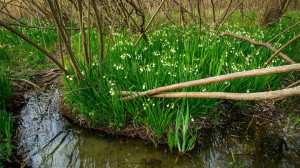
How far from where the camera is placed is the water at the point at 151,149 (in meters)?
2.08

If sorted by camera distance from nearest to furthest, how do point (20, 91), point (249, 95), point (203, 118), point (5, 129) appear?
point (249, 95), point (5, 129), point (203, 118), point (20, 91)

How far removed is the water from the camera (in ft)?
6.82

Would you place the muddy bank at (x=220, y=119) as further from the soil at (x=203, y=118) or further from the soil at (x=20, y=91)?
the soil at (x=20, y=91)

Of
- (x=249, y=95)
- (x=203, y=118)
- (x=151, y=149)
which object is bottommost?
(x=151, y=149)

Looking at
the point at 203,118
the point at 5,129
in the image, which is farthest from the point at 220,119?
the point at 5,129

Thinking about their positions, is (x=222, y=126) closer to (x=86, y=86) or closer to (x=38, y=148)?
(x=86, y=86)

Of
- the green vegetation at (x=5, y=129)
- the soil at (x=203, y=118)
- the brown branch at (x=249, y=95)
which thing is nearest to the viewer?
the brown branch at (x=249, y=95)

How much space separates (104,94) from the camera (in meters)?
2.50

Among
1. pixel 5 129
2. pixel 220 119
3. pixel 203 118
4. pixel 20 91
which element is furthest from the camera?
pixel 20 91

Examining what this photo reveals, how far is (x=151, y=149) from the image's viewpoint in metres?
2.30

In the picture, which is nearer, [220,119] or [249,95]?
[249,95]

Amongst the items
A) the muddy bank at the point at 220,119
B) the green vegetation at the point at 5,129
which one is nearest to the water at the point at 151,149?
the muddy bank at the point at 220,119

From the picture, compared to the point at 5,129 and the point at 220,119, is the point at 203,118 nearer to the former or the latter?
the point at 220,119

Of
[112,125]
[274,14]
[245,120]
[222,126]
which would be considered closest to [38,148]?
[112,125]
